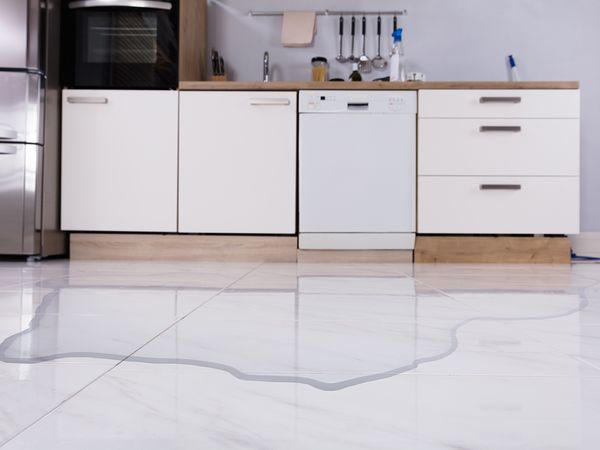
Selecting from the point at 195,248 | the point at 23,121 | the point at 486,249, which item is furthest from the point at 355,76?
the point at 23,121

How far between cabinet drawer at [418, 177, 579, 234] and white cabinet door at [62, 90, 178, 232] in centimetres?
117

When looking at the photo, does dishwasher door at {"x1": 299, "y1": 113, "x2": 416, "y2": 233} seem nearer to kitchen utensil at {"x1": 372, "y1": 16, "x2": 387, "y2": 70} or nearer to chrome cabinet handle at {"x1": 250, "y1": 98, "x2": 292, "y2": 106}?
chrome cabinet handle at {"x1": 250, "y1": 98, "x2": 292, "y2": 106}

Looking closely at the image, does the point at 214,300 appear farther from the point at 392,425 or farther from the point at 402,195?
the point at 402,195

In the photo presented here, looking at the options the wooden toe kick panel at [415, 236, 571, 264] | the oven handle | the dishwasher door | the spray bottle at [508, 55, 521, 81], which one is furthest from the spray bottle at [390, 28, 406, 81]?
the oven handle

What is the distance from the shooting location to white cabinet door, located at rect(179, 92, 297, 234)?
257 cm

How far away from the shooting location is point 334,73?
124 inches

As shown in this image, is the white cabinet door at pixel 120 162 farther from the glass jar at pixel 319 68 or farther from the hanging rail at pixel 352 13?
the hanging rail at pixel 352 13

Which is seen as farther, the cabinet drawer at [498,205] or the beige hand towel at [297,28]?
the beige hand towel at [297,28]

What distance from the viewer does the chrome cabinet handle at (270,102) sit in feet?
8.37

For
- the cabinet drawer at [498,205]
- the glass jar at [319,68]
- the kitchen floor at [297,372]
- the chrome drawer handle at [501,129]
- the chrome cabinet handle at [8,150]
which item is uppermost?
the glass jar at [319,68]

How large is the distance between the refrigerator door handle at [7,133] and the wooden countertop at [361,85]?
73 centimetres

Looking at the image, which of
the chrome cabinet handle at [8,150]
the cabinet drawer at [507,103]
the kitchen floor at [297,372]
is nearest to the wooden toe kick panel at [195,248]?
the chrome cabinet handle at [8,150]

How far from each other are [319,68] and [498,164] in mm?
1063

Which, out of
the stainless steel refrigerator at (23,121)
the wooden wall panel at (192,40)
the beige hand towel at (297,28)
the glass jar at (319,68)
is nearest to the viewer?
the stainless steel refrigerator at (23,121)
